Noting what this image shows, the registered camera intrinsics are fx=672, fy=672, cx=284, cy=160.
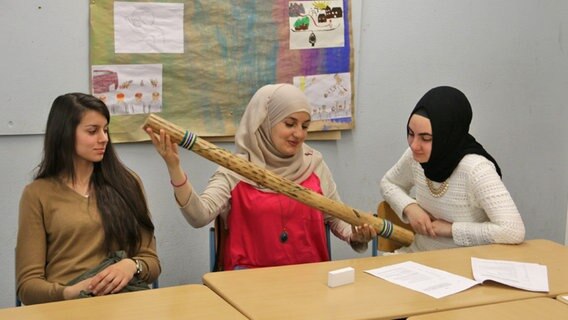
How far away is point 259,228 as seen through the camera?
2.67m

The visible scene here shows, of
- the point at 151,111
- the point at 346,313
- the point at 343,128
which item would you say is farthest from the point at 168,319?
the point at 343,128

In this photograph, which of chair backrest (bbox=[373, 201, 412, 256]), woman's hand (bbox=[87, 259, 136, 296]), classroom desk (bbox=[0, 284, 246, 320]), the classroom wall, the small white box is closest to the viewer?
classroom desk (bbox=[0, 284, 246, 320])

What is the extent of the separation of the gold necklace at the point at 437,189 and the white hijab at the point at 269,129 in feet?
1.66

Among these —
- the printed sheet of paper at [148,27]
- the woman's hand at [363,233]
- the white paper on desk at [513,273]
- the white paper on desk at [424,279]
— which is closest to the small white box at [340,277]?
the white paper on desk at [424,279]

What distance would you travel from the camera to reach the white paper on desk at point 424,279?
2.03 metres

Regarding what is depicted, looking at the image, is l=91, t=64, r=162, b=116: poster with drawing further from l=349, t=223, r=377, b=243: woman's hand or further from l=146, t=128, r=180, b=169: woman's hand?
l=349, t=223, r=377, b=243: woman's hand

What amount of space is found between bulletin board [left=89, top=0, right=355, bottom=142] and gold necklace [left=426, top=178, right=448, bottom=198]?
2.98 ft


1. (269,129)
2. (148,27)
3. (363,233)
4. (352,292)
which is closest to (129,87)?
(148,27)

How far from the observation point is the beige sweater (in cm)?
222

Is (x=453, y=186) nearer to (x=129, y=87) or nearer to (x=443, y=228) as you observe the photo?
(x=443, y=228)

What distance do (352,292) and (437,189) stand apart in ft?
2.78

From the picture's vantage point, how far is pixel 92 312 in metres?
1.77

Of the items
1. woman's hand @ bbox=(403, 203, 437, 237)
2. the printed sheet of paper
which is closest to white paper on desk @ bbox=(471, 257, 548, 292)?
woman's hand @ bbox=(403, 203, 437, 237)

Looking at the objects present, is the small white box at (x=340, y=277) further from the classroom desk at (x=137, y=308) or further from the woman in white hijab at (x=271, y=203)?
the woman in white hijab at (x=271, y=203)
